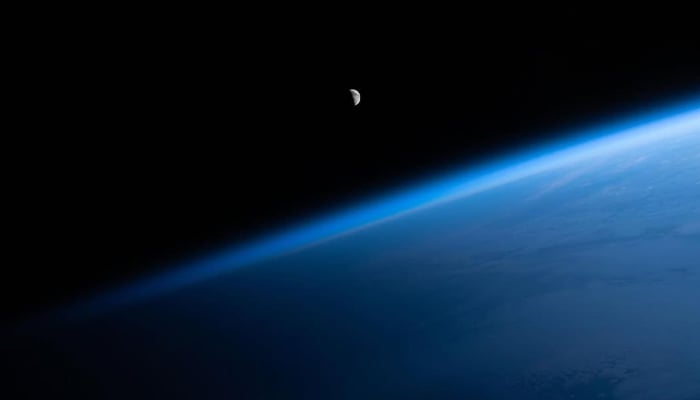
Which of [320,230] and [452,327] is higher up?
[320,230]

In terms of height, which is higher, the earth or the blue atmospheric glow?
the blue atmospheric glow

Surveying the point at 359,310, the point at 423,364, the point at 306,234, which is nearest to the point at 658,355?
the point at 423,364

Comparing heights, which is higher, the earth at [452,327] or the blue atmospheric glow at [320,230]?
the blue atmospheric glow at [320,230]

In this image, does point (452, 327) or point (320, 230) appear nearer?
point (452, 327)

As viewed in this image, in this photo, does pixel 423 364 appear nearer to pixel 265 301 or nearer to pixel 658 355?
pixel 658 355

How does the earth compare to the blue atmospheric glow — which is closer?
the earth

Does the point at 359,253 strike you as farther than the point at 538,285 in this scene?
Yes

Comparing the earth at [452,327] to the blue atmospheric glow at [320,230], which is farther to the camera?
the blue atmospheric glow at [320,230]

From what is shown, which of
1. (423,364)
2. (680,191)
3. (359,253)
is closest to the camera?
(423,364)
